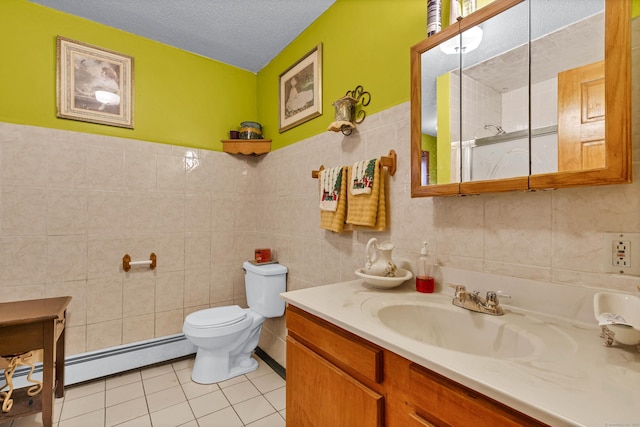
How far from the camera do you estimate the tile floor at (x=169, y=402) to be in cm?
158

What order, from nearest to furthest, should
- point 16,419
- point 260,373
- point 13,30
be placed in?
point 16,419 < point 13,30 < point 260,373

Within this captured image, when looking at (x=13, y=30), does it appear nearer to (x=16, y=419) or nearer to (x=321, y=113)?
(x=321, y=113)

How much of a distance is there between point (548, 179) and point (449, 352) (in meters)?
0.58

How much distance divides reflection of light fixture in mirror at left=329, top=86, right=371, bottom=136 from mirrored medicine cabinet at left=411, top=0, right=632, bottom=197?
0.38m

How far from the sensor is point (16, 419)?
5.13 feet

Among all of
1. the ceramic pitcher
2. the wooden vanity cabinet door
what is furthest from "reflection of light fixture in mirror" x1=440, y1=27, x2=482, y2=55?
the wooden vanity cabinet door

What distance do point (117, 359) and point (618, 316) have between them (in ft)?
8.53

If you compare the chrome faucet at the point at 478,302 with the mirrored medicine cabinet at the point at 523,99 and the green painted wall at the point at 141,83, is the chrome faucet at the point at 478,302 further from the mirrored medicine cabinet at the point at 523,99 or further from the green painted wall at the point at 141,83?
the green painted wall at the point at 141,83

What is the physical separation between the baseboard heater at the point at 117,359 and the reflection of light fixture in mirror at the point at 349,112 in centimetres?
196

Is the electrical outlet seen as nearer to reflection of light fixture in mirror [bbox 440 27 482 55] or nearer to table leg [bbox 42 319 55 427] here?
reflection of light fixture in mirror [bbox 440 27 482 55]

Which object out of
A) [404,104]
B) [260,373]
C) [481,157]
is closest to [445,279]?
[481,157]

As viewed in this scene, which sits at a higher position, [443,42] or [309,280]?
[443,42]

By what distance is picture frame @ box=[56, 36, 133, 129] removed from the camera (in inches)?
74.5

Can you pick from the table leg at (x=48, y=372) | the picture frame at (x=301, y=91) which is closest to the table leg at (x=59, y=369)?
the table leg at (x=48, y=372)
